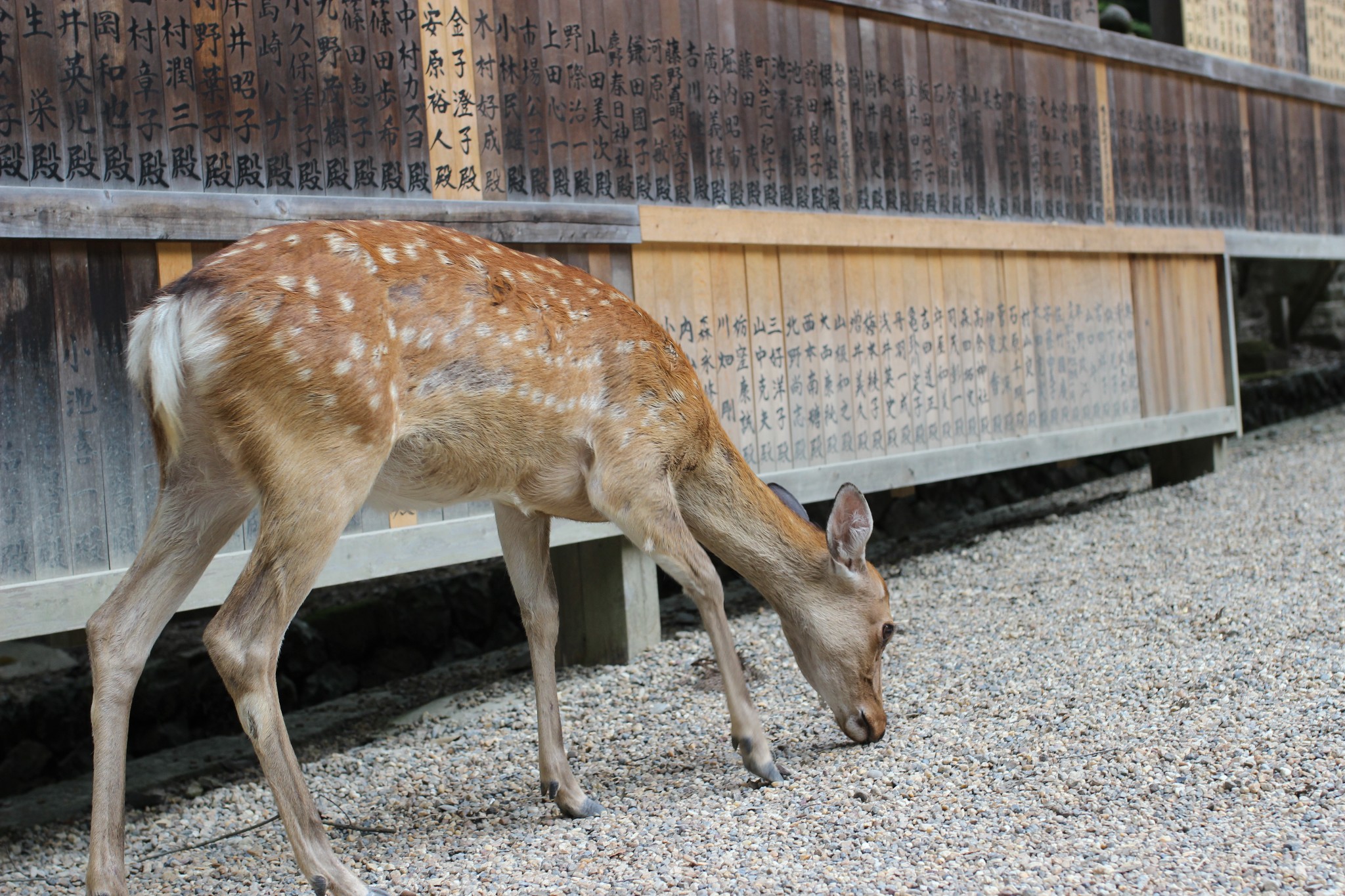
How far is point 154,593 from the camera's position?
306 centimetres

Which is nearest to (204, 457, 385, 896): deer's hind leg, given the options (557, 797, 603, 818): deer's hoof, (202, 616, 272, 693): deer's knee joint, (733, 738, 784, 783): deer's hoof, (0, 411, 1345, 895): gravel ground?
(202, 616, 272, 693): deer's knee joint

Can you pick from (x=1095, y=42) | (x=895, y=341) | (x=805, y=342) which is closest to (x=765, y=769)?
(x=805, y=342)

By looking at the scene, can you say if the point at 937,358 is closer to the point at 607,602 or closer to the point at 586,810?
the point at 607,602

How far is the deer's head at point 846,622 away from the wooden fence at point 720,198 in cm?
155

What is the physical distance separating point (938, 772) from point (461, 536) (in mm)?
2122

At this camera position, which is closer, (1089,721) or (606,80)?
(1089,721)

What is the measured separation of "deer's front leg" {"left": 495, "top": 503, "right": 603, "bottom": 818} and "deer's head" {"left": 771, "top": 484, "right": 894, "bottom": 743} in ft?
2.44

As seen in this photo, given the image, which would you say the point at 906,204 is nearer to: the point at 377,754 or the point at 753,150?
the point at 753,150

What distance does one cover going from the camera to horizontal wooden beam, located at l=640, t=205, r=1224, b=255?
17.4 feet

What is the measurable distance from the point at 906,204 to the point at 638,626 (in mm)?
2730

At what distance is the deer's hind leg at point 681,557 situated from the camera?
11.0 feet

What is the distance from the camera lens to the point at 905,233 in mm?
6230

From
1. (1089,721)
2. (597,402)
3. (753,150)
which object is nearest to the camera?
(597,402)

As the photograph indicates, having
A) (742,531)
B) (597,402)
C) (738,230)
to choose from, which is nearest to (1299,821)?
(742,531)
